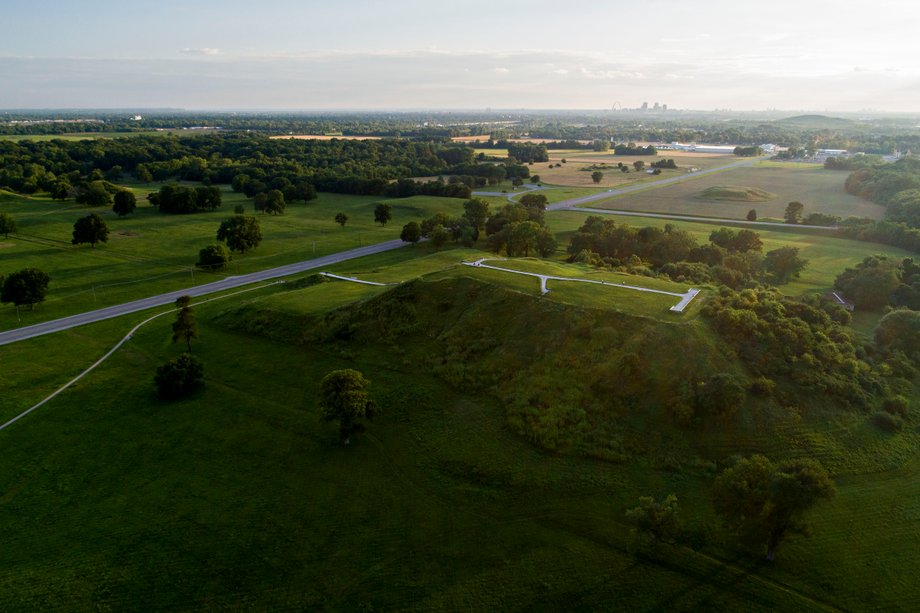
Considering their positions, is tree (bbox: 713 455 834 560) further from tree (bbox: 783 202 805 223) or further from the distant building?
tree (bbox: 783 202 805 223)

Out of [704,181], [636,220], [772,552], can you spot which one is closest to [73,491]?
[772,552]

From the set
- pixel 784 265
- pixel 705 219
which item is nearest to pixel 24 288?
pixel 784 265

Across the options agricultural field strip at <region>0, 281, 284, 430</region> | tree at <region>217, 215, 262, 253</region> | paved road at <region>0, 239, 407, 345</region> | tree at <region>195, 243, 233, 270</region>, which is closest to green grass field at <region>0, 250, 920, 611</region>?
agricultural field strip at <region>0, 281, 284, 430</region>

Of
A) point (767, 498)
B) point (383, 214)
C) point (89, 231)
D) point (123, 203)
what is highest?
point (123, 203)

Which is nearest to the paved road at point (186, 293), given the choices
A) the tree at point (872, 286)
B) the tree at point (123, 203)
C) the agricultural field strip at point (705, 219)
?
the agricultural field strip at point (705, 219)

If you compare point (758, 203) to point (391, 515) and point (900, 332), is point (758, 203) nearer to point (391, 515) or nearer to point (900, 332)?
point (900, 332)

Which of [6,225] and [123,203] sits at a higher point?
[123,203]

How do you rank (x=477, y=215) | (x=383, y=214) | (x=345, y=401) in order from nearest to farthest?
(x=345, y=401), (x=477, y=215), (x=383, y=214)

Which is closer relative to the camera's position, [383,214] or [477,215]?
[477,215]
